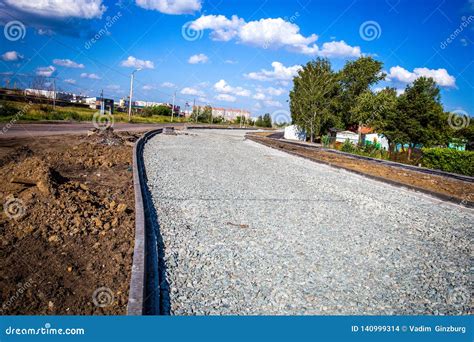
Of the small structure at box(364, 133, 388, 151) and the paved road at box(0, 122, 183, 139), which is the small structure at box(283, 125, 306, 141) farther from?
the paved road at box(0, 122, 183, 139)

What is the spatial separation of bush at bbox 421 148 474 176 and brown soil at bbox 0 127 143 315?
823 inches

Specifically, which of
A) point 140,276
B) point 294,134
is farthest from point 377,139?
point 140,276

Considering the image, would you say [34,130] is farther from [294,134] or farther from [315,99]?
[294,134]

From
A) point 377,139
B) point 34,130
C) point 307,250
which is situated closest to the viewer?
point 307,250

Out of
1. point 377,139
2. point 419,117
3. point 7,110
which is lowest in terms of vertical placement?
point 7,110

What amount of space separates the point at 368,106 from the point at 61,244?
44828mm

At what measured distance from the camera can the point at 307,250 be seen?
15.7ft

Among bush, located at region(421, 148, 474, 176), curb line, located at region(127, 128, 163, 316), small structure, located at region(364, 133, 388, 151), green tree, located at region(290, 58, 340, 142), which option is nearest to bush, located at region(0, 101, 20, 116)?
curb line, located at region(127, 128, 163, 316)

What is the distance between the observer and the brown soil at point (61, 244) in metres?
3.18

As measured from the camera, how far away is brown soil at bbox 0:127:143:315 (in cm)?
318

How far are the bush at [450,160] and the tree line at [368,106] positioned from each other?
12.5 m

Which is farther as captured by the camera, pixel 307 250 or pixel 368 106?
pixel 368 106

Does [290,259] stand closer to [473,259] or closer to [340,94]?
[473,259]

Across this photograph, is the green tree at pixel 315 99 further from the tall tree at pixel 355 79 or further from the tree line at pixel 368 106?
the tall tree at pixel 355 79
